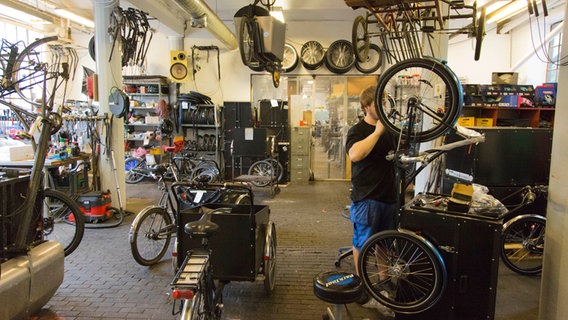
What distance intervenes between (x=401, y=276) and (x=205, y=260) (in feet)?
3.97

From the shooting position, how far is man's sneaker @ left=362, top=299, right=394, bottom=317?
2.62m

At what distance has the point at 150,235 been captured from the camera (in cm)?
341

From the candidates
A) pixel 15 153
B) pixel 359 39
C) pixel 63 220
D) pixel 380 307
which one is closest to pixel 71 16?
pixel 15 153

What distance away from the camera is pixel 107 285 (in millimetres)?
3137

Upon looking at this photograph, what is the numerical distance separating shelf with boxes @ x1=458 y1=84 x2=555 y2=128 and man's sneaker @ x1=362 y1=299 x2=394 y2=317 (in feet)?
13.9

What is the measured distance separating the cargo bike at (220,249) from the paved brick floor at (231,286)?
0.21 m

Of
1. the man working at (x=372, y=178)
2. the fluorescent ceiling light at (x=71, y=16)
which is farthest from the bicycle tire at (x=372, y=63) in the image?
the man working at (x=372, y=178)

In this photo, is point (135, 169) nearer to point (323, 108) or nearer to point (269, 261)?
point (323, 108)

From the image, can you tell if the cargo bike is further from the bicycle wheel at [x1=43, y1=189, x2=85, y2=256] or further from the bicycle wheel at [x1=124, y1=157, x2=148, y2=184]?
the bicycle wheel at [x1=124, y1=157, x2=148, y2=184]

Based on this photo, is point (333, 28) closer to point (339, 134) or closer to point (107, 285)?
point (339, 134)

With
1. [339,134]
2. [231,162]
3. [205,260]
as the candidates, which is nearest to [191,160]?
[231,162]

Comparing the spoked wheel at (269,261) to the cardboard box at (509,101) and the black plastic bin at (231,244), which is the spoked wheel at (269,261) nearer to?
the black plastic bin at (231,244)

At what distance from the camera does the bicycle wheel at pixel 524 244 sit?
3.47 meters

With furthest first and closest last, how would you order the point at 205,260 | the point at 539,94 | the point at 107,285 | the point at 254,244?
the point at 539,94, the point at 107,285, the point at 254,244, the point at 205,260
